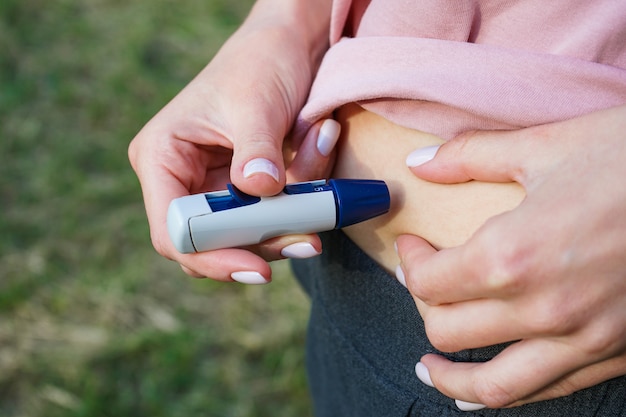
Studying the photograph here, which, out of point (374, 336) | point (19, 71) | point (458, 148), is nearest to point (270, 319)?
point (374, 336)

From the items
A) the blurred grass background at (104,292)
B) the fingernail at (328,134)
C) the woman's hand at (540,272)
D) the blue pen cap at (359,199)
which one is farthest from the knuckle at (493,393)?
the blurred grass background at (104,292)

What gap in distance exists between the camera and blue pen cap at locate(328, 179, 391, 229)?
0.79 m

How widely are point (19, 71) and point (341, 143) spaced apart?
2.30m

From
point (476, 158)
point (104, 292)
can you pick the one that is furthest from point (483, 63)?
point (104, 292)

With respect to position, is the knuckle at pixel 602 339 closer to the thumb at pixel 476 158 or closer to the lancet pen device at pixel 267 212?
the thumb at pixel 476 158

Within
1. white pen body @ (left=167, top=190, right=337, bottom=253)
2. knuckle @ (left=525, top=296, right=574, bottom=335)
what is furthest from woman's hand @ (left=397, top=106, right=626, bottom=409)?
white pen body @ (left=167, top=190, right=337, bottom=253)

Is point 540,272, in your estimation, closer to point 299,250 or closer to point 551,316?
point 551,316

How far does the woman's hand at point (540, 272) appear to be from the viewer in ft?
→ 2.01

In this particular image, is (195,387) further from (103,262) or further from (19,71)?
(19,71)

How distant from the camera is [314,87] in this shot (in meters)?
0.90

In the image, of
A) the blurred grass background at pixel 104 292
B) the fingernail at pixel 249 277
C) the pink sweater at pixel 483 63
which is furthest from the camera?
the blurred grass background at pixel 104 292

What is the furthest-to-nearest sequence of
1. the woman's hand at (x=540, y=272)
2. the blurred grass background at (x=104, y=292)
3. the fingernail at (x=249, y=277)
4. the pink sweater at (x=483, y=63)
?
the blurred grass background at (x=104, y=292)
the fingernail at (x=249, y=277)
the pink sweater at (x=483, y=63)
the woman's hand at (x=540, y=272)

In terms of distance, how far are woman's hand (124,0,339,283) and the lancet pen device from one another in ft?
0.06

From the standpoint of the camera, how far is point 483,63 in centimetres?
74
